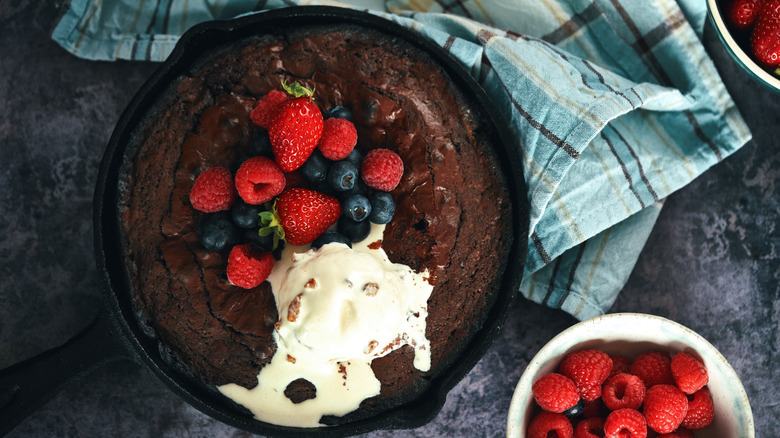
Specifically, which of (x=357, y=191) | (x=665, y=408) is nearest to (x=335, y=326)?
(x=357, y=191)

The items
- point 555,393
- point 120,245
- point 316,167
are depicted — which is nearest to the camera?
point 316,167

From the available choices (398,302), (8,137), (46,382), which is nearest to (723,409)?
(398,302)

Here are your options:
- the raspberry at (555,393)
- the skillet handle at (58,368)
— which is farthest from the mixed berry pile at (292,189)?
the raspberry at (555,393)

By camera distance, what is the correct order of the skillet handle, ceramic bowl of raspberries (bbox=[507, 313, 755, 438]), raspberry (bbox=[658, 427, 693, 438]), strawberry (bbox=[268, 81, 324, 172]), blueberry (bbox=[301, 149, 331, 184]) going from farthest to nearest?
raspberry (bbox=[658, 427, 693, 438]) < ceramic bowl of raspberries (bbox=[507, 313, 755, 438]) < the skillet handle < blueberry (bbox=[301, 149, 331, 184]) < strawberry (bbox=[268, 81, 324, 172])

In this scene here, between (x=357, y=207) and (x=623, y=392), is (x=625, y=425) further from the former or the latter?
(x=357, y=207)

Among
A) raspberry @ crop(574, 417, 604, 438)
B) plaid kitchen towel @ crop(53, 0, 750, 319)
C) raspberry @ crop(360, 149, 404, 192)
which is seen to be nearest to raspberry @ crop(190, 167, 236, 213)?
raspberry @ crop(360, 149, 404, 192)

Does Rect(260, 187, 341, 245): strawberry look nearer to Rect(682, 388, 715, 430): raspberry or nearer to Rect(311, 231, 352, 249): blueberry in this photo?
Rect(311, 231, 352, 249): blueberry

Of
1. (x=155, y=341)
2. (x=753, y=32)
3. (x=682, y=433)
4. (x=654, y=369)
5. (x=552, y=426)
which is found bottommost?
(x=682, y=433)
